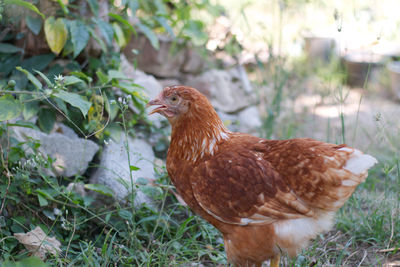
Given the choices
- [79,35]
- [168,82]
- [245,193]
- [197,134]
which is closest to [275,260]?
[245,193]

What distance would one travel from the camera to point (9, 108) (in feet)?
7.47

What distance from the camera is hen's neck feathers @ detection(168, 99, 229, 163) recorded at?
241 cm

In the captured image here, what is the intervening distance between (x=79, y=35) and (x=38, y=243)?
4.86ft

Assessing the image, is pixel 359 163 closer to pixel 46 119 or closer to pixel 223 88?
pixel 46 119

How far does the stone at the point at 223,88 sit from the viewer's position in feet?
15.0

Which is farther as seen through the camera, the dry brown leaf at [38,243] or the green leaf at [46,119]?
the green leaf at [46,119]

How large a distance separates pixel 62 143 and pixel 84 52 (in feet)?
2.69

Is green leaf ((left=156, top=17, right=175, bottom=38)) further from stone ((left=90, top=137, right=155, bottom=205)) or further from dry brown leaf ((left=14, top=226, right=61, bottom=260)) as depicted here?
dry brown leaf ((left=14, top=226, right=61, bottom=260))

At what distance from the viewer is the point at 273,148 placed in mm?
2352

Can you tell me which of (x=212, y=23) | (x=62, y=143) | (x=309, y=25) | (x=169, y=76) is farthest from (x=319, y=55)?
(x=62, y=143)

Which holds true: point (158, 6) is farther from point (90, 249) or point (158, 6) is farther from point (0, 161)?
point (90, 249)

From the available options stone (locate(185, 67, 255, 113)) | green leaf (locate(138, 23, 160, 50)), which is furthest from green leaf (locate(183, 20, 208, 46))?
green leaf (locate(138, 23, 160, 50))

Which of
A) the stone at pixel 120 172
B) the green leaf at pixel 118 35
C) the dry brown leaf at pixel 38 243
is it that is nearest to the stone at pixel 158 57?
the green leaf at pixel 118 35

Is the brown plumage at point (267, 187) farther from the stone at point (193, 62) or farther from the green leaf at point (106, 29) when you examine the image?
the stone at point (193, 62)
